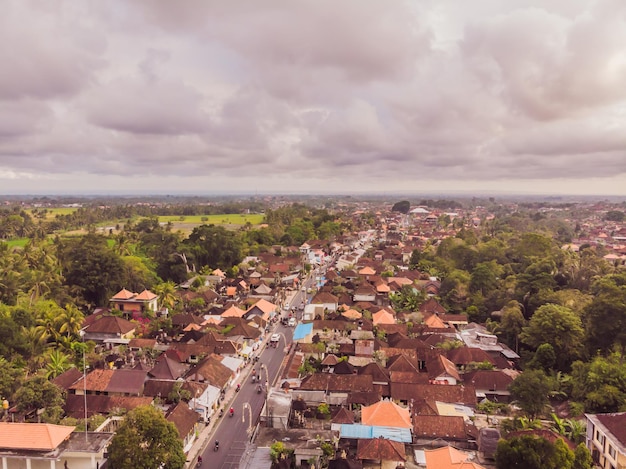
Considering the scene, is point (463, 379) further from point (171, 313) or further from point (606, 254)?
point (606, 254)

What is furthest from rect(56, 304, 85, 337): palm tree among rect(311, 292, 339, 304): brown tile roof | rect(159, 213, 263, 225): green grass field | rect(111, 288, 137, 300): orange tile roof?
rect(159, 213, 263, 225): green grass field

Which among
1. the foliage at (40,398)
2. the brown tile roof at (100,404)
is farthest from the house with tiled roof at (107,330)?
the foliage at (40,398)

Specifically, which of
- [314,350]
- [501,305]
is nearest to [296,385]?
[314,350]

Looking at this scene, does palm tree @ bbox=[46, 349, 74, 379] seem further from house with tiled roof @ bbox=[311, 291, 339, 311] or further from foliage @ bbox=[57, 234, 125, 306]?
house with tiled roof @ bbox=[311, 291, 339, 311]

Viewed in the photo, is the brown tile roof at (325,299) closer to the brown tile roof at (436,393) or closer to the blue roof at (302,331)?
the blue roof at (302,331)

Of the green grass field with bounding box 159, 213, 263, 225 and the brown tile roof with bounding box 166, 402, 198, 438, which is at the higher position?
the green grass field with bounding box 159, 213, 263, 225

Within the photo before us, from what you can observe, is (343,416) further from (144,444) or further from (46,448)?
(46,448)
